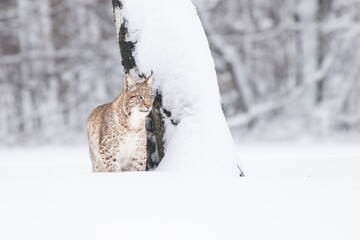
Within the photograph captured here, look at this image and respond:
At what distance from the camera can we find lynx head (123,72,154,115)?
176 inches

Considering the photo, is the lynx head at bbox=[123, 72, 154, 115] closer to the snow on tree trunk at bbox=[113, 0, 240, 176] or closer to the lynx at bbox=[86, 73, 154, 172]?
the lynx at bbox=[86, 73, 154, 172]

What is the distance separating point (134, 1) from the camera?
4.83m

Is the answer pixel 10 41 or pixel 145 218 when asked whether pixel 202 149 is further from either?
pixel 10 41

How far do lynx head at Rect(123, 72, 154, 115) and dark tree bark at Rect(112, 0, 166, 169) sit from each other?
0.23m

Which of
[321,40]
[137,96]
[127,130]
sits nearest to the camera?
[137,96]

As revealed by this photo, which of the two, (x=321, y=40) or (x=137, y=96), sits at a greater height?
(x=321, y=40)

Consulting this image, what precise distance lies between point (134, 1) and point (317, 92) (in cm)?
Answer: 1150

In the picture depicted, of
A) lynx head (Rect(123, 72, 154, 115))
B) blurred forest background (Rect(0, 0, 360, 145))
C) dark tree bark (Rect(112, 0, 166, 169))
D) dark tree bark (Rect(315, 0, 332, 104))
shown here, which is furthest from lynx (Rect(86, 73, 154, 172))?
dark tree bark (Rect(315, 0, 332, 104))

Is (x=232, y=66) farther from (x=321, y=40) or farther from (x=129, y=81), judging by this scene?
(x=129, y=81)

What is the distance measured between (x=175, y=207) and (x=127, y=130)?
1.52m

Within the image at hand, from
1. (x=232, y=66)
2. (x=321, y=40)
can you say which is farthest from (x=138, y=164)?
(x=321, y=40)

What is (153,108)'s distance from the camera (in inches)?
188

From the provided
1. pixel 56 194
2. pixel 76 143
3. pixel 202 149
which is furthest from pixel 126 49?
pixel 76 143

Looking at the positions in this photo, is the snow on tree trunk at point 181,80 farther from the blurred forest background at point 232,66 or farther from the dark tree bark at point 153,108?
the blurred forest background at point 232,66
